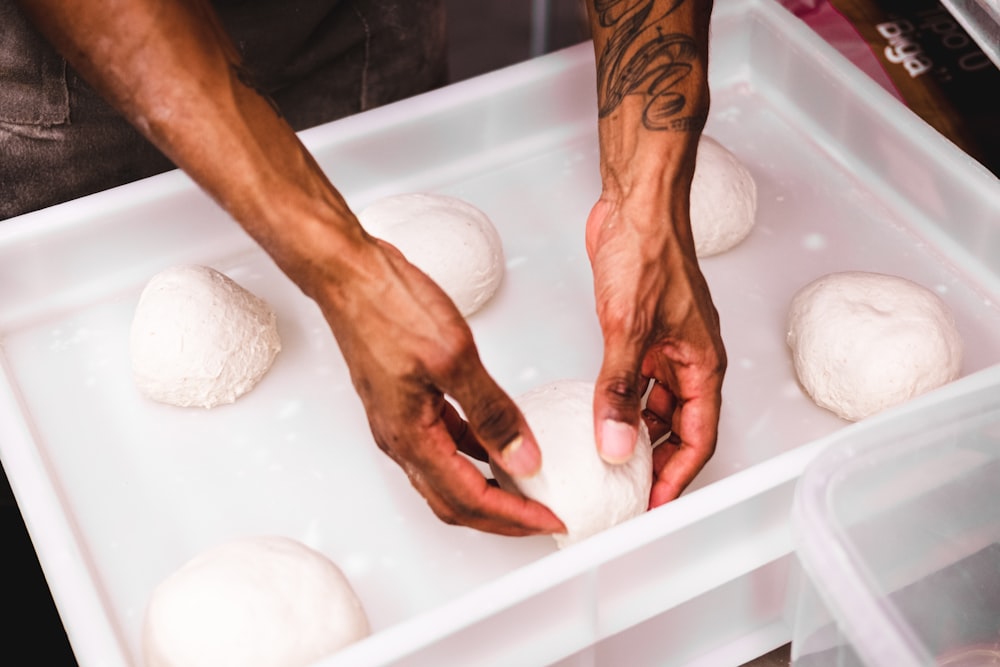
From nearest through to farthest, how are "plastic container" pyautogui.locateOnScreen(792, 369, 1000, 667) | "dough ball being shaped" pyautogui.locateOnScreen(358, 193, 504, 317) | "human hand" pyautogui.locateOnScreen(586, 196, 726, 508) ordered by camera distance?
"plastic container" pyautogui.locateOnScreen(792, 369, 1000, 667) → "human hand" pyautogui.locateOnScreen(586, 196, 726, 508) → "dough ball being shaped" pyautogui.locateOnScreen(358, 193, 504, 317)

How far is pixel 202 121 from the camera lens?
Result: 103 cm

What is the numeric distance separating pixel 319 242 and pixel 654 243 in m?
0.38

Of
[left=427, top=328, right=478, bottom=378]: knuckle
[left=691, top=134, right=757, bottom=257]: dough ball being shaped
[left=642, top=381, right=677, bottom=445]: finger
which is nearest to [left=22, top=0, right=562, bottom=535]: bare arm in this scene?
[left=427, top=328, right=478, bottom=378]: knuckle

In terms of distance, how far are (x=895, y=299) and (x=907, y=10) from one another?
63 centimetres

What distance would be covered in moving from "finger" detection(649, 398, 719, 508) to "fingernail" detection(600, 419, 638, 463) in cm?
11

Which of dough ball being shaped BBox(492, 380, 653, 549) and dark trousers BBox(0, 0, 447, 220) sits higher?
dark trousers BBox(0, 0, 447, 220)

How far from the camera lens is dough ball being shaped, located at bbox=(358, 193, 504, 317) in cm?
135

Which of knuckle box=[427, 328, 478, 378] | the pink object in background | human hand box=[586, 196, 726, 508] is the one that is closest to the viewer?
knuckle box=[427, 328, 478, 378]

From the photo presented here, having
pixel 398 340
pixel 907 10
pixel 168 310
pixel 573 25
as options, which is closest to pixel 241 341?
pixel 168 310

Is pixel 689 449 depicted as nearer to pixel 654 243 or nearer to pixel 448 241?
pixel 654 243

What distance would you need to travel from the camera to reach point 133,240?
1437 millimetres

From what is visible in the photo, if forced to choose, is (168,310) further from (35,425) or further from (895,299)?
(895,299)

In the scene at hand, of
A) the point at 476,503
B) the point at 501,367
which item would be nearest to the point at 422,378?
the point at 476,503

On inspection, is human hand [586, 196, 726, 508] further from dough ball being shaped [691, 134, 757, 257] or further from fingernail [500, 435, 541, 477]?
dough ball being shaped [691, 134, 757, 257]
